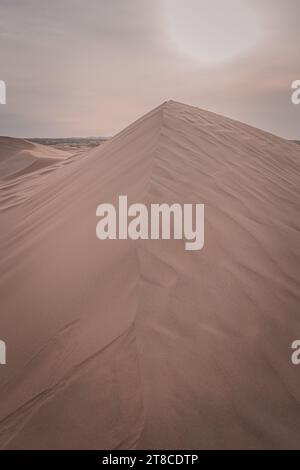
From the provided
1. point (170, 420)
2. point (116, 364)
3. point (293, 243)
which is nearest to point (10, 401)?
point (116, 364)

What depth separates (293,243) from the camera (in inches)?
114

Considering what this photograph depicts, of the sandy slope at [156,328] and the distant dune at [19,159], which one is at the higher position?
the distant dune at [19,159]

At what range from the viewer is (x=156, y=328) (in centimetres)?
171

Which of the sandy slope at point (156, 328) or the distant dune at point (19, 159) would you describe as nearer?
the sandy slope at point (156, 328)

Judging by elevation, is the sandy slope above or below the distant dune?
below

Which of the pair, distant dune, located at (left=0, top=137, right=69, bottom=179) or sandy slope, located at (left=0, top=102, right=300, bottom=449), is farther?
distant dune, located at (left=0, top=137, right=69, bottom=179)

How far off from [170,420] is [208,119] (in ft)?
17.0

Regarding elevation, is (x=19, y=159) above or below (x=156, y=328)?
above

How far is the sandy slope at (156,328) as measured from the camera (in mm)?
1481

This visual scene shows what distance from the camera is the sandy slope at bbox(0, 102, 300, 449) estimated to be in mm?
1481

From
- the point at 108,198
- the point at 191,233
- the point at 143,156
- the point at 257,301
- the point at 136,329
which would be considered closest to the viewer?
the point at 136,329

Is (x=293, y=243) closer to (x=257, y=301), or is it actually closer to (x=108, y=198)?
(x=257, y=301)
